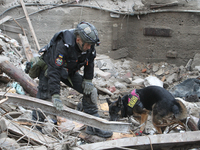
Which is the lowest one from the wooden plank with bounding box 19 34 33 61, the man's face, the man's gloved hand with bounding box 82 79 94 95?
the man's gloved hand with bounding box 82 79 94 95

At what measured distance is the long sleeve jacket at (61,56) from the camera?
9.57ft

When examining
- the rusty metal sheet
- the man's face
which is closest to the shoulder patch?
the man's face

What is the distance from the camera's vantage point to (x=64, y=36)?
297 centimetres

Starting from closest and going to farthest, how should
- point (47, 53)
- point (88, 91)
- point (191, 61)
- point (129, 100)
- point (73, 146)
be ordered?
point (73, 146), point (47, 53), point (88, 91), point (129, 100), point (191, 61)

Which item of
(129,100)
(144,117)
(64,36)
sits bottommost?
(144,117)

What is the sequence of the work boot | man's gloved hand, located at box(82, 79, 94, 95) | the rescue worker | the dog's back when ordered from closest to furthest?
the rescue worker → man's gloved hand, located at box(82, 79, 94, 95) → the work boot → the dog's back

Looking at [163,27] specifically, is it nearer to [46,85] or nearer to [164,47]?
[164,47]

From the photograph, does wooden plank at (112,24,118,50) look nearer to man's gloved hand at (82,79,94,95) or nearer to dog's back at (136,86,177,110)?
dog's back at (136,86,177,110)

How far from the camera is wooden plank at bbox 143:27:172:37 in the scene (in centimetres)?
807

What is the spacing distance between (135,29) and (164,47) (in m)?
1.47

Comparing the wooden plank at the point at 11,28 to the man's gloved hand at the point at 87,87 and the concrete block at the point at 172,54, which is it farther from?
the concrete block at the point at 172,54

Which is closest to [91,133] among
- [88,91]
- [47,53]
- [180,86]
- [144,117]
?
[88,91]

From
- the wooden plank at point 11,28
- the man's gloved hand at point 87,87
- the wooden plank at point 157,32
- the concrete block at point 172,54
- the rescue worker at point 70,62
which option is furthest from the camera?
the concrete block at point 172,54

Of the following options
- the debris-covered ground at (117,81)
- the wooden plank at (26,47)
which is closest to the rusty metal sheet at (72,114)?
the debris-covered ground at (117,81)
